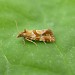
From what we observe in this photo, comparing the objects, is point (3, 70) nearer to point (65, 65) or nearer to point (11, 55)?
point (11, 55)

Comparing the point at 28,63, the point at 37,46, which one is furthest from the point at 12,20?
the point at 28,63

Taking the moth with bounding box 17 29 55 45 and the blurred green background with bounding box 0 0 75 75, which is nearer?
the blurred green background with bounding box 0 0 75 75

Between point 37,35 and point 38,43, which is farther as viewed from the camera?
point 37,35

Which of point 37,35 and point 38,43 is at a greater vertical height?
point 37,35

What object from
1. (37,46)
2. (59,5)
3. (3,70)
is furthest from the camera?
(59,5)
